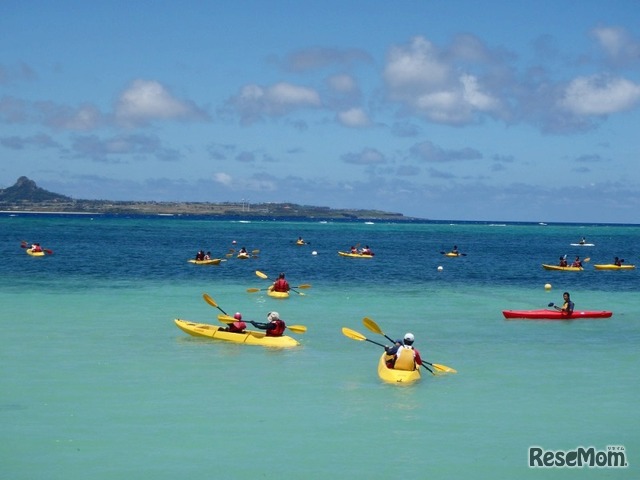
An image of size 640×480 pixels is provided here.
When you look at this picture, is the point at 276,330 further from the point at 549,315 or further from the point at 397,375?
the point at 549,315

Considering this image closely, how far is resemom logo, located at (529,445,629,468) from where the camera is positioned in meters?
17.4

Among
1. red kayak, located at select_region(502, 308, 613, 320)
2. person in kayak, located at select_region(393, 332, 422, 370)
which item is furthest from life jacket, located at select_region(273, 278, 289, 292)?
person in kayak, located at select_region(393, 332, 422, 370)

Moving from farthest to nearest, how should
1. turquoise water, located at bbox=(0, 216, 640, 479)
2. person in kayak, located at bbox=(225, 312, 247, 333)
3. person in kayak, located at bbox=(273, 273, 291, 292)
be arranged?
person in kayak, located at bbox=(273, 273, 291, 292) → person in kayak, located at bbox=(225, 312, 247, 333) → turquoise water, located at bbox=(0, 216, 640, 479)

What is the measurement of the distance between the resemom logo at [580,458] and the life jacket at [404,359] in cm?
584

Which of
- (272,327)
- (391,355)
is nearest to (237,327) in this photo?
(272,327)

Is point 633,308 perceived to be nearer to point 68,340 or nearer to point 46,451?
point 68,340

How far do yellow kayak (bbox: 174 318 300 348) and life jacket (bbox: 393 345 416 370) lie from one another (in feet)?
19.8

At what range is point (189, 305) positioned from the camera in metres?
40.8

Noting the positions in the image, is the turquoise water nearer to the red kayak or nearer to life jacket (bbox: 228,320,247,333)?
the red kayak

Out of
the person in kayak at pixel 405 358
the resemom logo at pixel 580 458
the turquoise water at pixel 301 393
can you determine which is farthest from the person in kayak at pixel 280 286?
the resemom logo at pixel 580 458

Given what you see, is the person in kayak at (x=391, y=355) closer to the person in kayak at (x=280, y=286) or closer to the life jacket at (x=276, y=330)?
the life jacket at (x=276, y=330)

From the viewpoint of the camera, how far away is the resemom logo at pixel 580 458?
17.4 meters

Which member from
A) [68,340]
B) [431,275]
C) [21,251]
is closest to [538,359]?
[68,340]

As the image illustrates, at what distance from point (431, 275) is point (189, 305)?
2763 centimetres
